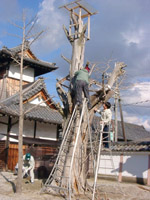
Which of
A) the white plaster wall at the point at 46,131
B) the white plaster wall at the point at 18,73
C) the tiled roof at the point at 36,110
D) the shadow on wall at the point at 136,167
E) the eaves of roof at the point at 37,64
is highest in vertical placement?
the eaves of roof at the point at 37,64

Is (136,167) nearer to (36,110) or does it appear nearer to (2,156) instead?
(36,110)

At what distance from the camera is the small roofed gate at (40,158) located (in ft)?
44.5

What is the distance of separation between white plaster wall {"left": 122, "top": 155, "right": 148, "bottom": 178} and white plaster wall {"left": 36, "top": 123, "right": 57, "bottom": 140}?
4846mm

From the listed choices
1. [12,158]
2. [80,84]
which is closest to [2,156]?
[12,158]

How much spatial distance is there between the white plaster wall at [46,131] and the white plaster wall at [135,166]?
4846 mm

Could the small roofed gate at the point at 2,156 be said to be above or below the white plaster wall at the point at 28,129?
below

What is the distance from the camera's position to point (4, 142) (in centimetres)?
1495

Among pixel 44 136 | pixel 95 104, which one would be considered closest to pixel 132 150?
pixel 44 136

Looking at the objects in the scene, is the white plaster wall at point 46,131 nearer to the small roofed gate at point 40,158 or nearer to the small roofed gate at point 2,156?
the small roofed gate at point 40,158

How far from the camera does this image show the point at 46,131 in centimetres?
1708

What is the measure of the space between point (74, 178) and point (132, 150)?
7786 mm

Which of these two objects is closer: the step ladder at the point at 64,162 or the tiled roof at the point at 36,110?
the step ladder at the point at 64,162

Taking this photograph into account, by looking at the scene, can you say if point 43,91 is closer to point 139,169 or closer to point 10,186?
point 139,169

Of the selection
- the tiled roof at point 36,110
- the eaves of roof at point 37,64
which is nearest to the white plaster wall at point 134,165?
the tiled roof at point 36,110
